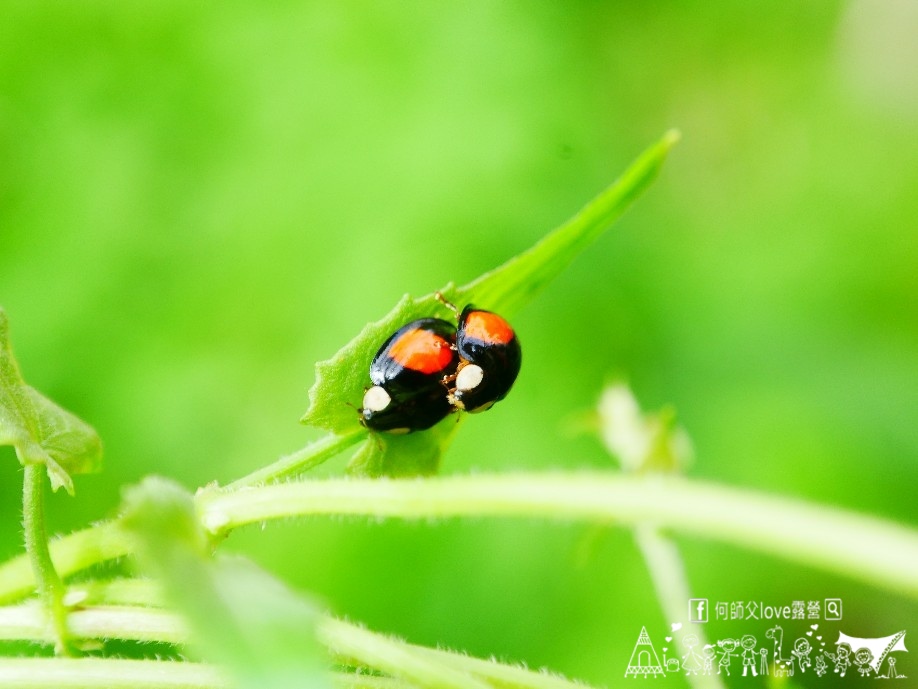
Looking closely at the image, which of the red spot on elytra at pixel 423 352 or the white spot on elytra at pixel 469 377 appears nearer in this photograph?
the red spot on elytra at pixel 423 352

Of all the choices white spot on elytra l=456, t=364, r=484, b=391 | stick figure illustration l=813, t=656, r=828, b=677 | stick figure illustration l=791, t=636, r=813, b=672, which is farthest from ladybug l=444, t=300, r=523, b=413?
stick figure illustration l=813, t=656, r=828, b=677

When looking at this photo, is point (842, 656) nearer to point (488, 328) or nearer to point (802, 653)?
point (802, 653)

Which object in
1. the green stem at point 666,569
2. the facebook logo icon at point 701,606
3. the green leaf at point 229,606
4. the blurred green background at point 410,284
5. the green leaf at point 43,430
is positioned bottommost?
the green leaf at point 229,606

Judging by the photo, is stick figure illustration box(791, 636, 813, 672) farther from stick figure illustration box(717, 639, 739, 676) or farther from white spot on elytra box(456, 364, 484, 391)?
white spot on elytra box(456, 364, 484, 391)

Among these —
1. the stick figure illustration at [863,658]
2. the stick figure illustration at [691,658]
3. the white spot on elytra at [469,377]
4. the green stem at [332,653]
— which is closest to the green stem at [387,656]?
the green stem at [332,653]

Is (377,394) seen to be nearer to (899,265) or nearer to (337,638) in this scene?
(337,638)

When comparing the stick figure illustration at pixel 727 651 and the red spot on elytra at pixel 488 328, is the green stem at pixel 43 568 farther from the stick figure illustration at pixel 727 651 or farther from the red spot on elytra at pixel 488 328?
the stick figure illustration at pixel 727 651

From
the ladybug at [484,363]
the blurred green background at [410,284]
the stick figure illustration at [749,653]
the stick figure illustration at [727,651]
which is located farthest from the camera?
the blurred green background at [410,284]

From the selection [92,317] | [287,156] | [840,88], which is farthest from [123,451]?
[840,88]
